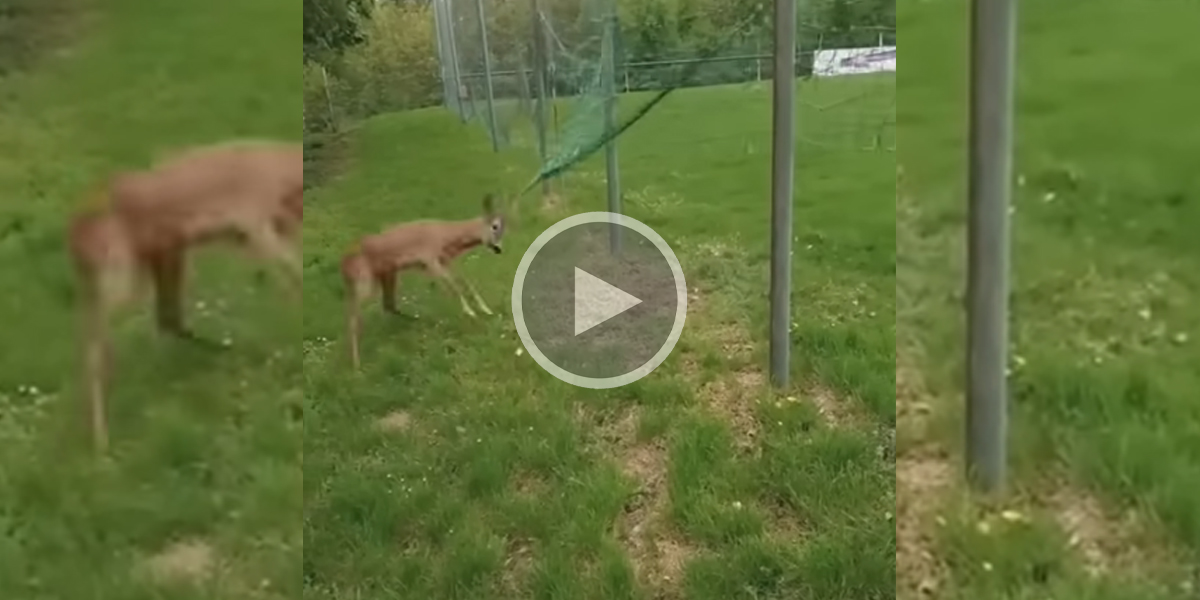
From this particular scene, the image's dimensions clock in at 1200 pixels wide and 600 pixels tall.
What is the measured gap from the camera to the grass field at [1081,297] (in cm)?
112

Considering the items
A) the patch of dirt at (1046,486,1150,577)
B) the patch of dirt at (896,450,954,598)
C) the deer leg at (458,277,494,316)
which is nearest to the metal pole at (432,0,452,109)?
the deer leg at (458,277,494,316)

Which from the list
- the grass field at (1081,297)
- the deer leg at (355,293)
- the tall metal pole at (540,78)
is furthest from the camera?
the tall metal pole at (540,78)

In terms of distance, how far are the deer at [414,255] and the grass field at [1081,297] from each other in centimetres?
52

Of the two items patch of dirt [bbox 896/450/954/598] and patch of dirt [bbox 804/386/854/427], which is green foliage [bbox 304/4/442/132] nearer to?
patch of dirt [bbox 804/386/854/427]

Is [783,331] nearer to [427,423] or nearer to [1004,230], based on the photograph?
[1004,230]

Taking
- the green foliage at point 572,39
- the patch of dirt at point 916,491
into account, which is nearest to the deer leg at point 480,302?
the green foliage at point 572,39

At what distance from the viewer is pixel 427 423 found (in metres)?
1.28

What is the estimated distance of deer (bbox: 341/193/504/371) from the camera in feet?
4.12

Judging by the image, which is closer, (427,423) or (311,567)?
(311,567)

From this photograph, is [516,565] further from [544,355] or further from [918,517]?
[918,517]

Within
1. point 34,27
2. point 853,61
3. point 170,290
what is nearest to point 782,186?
point 853,61

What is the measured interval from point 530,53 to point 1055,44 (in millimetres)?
600

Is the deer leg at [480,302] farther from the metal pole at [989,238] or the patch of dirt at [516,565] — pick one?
the metal pole at [989,238]

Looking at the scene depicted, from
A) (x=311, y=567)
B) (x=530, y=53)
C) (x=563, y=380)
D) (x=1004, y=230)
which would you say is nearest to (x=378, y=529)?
(x=311, y=567)
